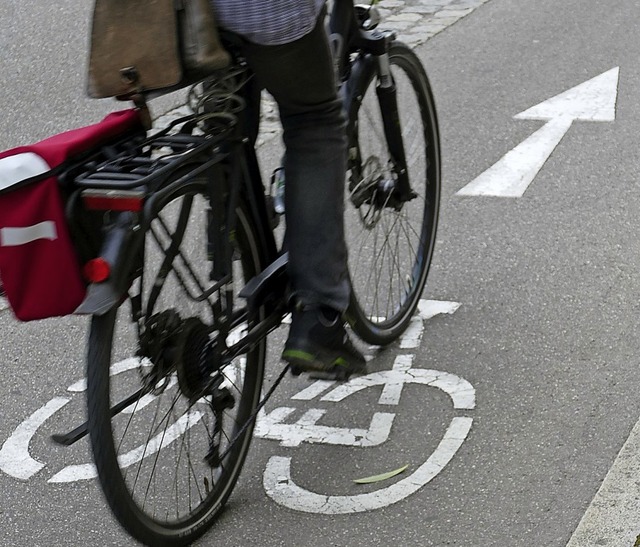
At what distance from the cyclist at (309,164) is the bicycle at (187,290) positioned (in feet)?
0.30

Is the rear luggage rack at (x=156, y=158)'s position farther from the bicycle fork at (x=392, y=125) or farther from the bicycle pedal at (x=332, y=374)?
the bicycle fork at (x=392, y=125)

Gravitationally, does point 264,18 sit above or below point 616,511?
above

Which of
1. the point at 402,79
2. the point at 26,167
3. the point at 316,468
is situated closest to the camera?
the point at 26,167

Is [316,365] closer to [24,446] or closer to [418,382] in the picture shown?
[418,382]

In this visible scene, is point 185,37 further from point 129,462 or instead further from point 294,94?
point 129,462

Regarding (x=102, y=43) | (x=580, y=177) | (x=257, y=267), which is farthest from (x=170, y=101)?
(x=102, y=43)

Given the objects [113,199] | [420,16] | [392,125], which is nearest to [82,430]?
[113,199]

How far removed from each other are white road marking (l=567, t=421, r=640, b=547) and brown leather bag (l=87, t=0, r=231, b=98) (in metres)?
1.63

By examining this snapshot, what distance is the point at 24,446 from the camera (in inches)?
156

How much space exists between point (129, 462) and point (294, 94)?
109 cm

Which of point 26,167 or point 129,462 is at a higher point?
point 26,167

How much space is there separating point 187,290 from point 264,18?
74 centimetres

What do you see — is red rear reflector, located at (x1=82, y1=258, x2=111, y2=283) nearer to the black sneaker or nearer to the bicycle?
the bicycle

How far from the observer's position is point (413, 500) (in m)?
3.59
